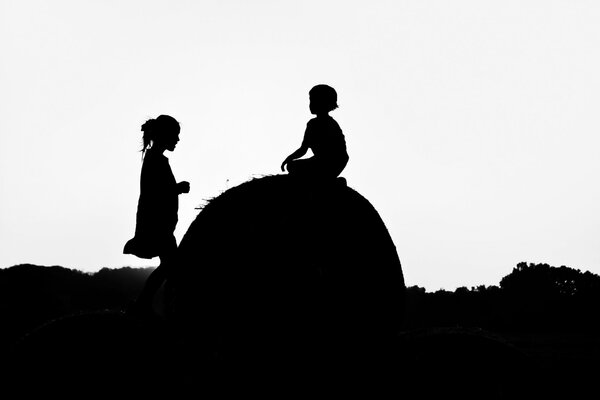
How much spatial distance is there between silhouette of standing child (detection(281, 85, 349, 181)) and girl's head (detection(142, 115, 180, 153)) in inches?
51.4

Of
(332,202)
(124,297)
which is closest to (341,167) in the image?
(332,202)

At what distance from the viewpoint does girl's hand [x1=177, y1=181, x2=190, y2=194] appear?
658 centimetres

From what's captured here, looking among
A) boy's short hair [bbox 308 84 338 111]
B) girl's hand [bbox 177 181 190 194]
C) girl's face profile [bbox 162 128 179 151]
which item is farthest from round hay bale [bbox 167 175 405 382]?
boy's short hair [bbox 308 84 338 111]

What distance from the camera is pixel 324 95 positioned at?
6.80m

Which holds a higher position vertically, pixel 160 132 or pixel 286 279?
pixel 160 132

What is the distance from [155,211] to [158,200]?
0.12 m

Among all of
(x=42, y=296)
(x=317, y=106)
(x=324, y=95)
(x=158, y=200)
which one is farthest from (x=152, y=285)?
(x=42, y=296)

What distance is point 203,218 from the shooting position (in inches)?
236

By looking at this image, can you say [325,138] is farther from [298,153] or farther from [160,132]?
[160,132]

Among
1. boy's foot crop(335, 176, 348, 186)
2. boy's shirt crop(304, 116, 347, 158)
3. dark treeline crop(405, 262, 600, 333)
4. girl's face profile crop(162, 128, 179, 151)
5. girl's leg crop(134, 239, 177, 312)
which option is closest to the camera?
girl's leg crop(134, 239, 177, 312)

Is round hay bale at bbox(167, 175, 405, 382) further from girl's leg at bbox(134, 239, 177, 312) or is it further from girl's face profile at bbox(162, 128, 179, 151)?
girl's face profile at bbox(162, 128, 179, 151)

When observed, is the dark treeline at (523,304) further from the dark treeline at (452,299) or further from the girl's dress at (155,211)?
the girl's dress at (155,211)

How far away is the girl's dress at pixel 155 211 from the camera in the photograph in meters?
6.22

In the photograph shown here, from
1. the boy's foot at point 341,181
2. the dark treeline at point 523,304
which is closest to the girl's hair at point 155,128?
the boy's foot at point 341,181
